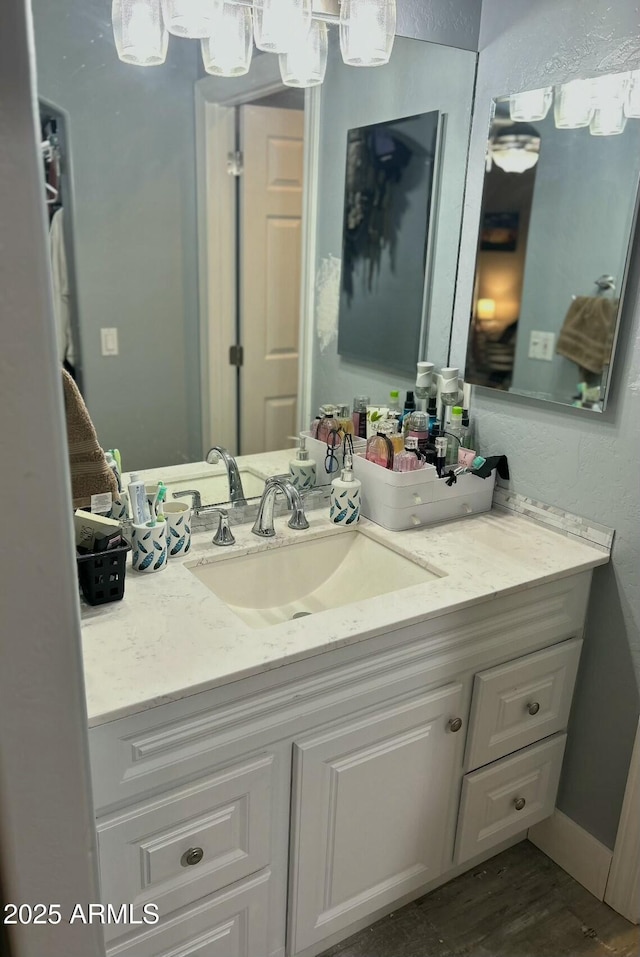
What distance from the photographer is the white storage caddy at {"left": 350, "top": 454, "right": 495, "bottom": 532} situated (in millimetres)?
1690

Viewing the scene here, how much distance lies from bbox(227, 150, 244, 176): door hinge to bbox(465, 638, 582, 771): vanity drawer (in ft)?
3.91

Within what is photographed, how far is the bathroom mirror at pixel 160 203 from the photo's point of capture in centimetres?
138

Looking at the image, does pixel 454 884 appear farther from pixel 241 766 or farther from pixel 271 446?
pixel 271 446

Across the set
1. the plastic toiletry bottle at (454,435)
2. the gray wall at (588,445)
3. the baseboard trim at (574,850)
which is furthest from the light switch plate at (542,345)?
the baseboard trim at (574,850)

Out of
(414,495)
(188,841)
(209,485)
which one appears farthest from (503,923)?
(209,485)

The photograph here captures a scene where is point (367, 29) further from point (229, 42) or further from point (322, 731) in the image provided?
point (322, 731)

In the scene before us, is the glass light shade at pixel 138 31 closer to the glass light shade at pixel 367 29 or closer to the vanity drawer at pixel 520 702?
the glass light shade at pixel 367 29

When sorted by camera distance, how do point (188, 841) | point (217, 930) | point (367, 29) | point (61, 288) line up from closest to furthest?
point (188, 841), point (217, 930), point (61, 288), point (367, 29)

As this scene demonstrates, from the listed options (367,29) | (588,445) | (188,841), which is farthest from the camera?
(588,445)

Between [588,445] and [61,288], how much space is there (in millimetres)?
1176

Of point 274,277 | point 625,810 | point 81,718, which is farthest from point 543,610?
point 81,718

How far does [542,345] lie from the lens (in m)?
1.69

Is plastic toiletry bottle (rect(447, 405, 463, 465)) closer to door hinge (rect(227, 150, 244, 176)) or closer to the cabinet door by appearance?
the cabinet door

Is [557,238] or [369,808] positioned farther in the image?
[557,238]
